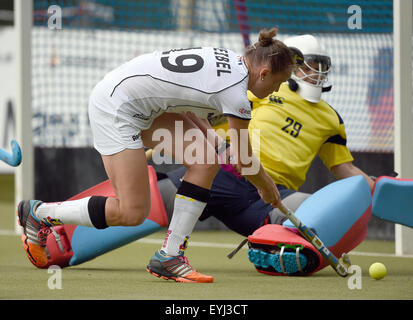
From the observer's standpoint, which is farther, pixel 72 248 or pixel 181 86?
pixel 72 248

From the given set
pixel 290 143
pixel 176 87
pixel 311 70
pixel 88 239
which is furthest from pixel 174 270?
pixel 311 70

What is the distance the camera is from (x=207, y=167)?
11.4 feet

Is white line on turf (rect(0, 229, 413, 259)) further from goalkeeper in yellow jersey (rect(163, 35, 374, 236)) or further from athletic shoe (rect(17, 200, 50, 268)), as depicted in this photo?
athletic shoe (rect(17, 200, 50, 268))

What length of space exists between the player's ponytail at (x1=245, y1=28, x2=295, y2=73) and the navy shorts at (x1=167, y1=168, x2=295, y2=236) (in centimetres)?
98

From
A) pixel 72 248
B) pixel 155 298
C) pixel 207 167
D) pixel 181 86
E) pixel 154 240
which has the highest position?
pixel 181 86

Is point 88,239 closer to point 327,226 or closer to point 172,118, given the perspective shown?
point 172,118

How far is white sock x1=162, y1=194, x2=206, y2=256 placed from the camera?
3.46m

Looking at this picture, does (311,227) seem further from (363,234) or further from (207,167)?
(207,167)

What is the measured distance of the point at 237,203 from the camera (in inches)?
163

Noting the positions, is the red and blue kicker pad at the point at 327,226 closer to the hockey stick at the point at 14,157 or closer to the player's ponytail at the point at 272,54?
the player's ponytail at the point at 272,54

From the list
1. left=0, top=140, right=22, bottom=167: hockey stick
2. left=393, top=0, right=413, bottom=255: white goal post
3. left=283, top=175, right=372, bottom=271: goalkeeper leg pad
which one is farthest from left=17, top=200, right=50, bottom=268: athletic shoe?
left=393, top=0, right=413, bottom=255: white goal post

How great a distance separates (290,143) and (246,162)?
104 cm
